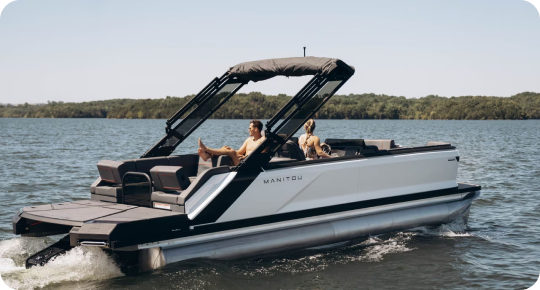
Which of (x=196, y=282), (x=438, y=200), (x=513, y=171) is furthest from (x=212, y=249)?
(x=513, y=171)

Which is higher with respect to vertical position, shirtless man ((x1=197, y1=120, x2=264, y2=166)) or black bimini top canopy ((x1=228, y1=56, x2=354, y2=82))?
black bimini top canopy ((x1=228, y1=56, x2=354, y2=82))

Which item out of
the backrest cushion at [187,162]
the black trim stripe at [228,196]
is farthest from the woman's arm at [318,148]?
the backrest cushion at [187,162]

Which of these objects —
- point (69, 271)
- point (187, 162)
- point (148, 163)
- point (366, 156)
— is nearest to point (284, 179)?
point (366, 156)

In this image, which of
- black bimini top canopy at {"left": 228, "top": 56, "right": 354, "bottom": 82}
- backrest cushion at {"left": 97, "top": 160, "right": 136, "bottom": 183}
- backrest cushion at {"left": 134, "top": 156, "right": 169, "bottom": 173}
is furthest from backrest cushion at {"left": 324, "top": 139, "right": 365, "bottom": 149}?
backrest cushion at {"left": 97, "top": 160, "right": 136, "bottom": 183}

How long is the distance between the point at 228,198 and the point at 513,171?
48.3ft

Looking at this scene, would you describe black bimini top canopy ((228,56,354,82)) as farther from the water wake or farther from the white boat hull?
the water wake

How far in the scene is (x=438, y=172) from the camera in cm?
898

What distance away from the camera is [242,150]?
27.5ft

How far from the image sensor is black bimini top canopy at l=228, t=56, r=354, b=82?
24.8 ft

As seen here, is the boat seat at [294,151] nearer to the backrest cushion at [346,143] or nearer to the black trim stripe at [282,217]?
the black trim stripe at [282,217]

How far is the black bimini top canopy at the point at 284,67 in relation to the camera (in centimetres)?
755

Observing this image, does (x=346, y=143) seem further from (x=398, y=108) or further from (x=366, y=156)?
(x=398, y=108)

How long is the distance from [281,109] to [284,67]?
901 millimetres

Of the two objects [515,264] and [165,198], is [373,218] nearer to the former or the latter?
[515,264]
